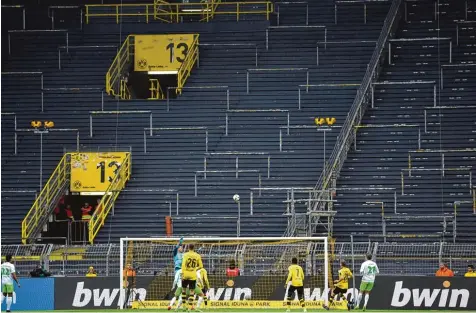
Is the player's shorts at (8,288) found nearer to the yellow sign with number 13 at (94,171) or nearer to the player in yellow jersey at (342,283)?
the player in yellow jersey at (342,283)

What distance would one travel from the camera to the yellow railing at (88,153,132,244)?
3434 cm

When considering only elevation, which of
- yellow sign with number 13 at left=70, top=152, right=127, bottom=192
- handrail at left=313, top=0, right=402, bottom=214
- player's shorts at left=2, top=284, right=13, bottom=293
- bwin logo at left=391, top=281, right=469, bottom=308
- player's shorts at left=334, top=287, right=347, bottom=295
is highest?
handrail at left=313, top=0, right=402, bottom=214

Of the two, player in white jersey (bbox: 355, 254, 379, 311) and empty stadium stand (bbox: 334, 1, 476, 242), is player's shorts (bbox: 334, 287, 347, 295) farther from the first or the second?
empty stadium stand (bbox: 334, 1, 476, 242)

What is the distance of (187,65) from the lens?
39.5 m

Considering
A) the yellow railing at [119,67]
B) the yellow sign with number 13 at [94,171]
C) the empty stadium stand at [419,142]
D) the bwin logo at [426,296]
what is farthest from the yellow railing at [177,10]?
the bwin logo at [426,296]

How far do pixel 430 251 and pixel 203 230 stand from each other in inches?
322

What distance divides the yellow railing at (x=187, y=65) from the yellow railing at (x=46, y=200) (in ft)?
17.0

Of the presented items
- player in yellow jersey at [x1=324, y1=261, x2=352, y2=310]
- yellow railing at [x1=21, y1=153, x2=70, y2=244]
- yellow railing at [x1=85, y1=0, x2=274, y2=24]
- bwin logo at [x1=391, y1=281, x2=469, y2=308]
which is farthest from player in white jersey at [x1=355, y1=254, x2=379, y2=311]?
yellow railing at [x1=85, y1=0, x2=274, y2=24]

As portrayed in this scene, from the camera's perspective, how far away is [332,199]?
33969 mm

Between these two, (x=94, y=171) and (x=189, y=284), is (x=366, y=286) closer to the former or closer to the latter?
(x=189, y=284)

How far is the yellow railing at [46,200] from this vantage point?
115 feet

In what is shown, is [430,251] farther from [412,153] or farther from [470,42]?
[470,42]

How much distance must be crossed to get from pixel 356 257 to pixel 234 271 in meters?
4.28

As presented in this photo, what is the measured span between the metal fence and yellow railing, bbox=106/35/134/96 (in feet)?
31.9
